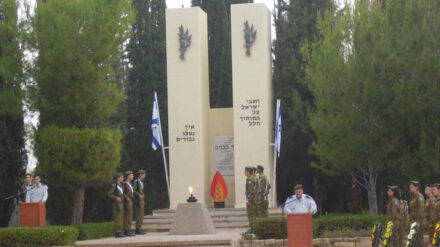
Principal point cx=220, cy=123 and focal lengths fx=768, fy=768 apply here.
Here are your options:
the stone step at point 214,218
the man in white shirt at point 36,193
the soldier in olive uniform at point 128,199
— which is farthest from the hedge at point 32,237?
the stone step at point 214,218

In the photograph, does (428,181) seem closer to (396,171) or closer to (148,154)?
(396,171)

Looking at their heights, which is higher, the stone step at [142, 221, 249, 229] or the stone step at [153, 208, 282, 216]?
the stone step at [153, 208, 282, 216]

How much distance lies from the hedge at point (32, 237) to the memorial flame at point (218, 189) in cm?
750

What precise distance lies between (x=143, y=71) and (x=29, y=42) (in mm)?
7922

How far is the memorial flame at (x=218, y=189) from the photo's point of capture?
74.5 ft

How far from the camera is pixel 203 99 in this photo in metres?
23.6

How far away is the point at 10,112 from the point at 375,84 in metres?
9.56

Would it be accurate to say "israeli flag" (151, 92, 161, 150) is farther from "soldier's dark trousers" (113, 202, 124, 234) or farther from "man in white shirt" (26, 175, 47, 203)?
"man in white shirt" (26, 175, 47, 203)

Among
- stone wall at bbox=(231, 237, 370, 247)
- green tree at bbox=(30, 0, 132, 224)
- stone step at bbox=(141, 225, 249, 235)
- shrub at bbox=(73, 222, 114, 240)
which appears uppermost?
green tree at bbox=(30, 0, 132, 224)

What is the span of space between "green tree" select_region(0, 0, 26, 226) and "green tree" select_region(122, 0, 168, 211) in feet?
19.3

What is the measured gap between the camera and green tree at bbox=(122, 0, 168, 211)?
90.0 feet

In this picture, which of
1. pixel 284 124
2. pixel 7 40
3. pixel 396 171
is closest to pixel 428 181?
pixel 396 171

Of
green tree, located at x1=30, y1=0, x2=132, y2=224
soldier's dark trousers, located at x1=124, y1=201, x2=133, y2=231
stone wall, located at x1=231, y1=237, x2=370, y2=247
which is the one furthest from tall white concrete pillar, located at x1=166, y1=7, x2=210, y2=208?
stone wall, located at x1=231, y1=237, x2=370, y2=247

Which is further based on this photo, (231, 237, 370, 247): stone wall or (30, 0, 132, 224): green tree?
(30, 0, 132, 224): green tree
